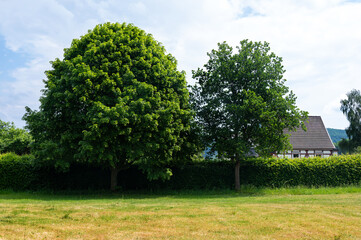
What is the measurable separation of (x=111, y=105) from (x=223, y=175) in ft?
37.4

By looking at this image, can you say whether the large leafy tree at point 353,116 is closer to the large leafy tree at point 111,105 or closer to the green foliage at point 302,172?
the green foliage at point 302,172

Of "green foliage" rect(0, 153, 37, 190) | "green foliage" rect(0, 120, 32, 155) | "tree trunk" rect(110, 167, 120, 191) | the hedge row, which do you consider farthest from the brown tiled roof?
"green foliage" rect(0, 120, 32, 155)

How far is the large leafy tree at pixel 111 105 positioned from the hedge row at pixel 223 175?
10.4 ft

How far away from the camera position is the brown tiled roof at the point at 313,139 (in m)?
43.3

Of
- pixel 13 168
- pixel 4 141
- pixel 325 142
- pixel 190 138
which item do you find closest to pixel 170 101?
pixel 190 138

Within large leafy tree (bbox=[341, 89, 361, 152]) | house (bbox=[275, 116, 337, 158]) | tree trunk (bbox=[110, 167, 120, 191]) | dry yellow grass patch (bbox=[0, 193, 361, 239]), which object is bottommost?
dry yellow grass patch (bbox=[0, 193, 361, 239])

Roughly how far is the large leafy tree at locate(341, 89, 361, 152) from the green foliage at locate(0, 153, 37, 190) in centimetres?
5592

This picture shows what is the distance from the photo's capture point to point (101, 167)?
24859 millimetres

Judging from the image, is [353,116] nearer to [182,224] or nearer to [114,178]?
[114,178]

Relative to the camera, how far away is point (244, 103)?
2295 cm

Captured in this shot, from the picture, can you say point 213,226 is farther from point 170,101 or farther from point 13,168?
point 13,168

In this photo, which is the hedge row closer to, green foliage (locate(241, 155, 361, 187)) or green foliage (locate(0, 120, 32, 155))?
green foliage (locate(241, 155, 361, 187))

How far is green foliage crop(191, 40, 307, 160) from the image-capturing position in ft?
76.1

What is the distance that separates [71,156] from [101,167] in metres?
4.54
